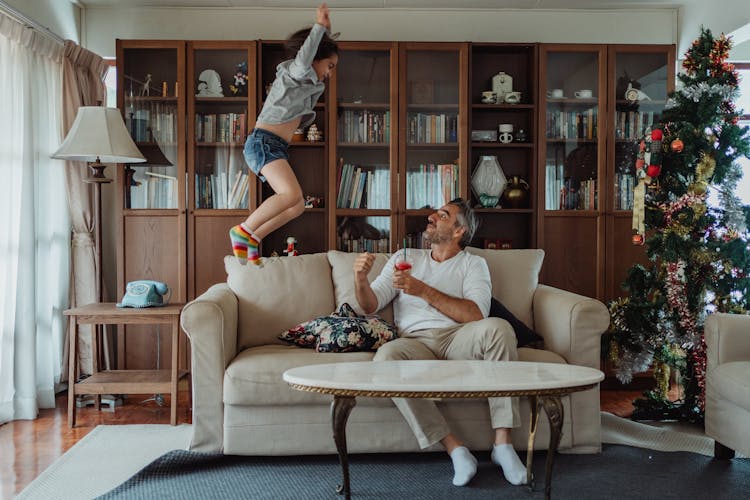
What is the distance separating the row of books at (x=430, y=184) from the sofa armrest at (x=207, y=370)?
1813mm

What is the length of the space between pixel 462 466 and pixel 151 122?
276cm

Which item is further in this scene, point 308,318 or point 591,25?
point 591,25

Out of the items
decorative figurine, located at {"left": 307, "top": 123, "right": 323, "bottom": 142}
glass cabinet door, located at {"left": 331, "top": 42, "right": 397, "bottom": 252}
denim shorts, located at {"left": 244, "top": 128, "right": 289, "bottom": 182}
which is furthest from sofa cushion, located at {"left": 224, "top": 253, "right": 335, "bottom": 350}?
decorative figurine, located at {"left": 307, "top": 123, "right": 323, "bottom": 142}

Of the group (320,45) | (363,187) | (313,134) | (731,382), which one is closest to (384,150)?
(363,187)

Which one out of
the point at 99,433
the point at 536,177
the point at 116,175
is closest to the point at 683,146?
the point at 536,177

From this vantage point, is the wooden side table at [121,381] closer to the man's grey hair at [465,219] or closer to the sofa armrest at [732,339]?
the man's grey hair at [465,219]

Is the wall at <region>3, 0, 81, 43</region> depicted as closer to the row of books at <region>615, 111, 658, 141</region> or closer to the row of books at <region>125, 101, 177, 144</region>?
the row of books at <region>125, 101, 177, 144</region>

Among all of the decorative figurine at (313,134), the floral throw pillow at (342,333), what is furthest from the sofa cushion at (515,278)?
the decorative figurine at (313,134)

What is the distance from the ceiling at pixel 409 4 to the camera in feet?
14.8

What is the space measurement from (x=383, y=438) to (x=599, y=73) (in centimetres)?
268

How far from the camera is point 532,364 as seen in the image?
7.89 feet

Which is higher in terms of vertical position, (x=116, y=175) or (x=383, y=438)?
(x=116, y=175)

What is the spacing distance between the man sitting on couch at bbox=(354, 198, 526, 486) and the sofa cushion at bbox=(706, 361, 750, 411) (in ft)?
2.57

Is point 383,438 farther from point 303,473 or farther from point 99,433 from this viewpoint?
point 99,433
